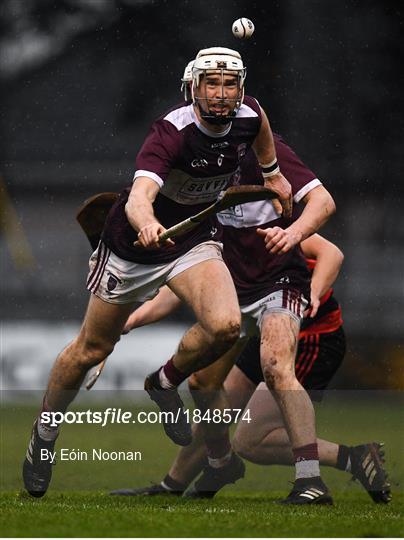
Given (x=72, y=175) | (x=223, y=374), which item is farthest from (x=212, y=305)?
(x=72, y=175)

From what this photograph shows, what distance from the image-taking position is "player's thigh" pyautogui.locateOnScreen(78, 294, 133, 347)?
572 centimetres

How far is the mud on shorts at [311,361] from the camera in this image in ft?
21.1

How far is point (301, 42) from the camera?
830cm

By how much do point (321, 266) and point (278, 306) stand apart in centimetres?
41

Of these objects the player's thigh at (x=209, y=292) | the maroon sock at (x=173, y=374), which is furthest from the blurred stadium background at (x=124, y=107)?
the player's thigh at (x=209, y=292)

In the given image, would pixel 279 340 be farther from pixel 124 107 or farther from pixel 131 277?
pixel 124 107

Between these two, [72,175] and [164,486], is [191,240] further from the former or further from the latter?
[72,175]

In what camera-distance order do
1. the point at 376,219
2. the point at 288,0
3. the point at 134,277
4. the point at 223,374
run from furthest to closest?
the point at 376,219
the point at 288,0
the point at 223,374
the point at 134,277

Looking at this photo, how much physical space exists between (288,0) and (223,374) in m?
2.99

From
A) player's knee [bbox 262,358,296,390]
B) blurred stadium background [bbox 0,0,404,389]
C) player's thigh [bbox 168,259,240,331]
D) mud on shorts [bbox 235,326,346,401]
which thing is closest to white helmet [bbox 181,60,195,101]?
player's thigh [bbox 168,259,240,331]

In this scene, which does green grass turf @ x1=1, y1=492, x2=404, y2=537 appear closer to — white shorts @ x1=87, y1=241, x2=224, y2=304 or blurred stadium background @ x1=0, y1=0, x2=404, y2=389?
white shorts @ x1=87, y1=241, x2=224, y2=304

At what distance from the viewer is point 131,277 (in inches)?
224

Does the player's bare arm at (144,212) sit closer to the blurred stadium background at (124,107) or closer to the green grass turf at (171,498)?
the green grass turf at (171,498)

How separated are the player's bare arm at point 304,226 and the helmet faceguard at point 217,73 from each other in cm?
49
